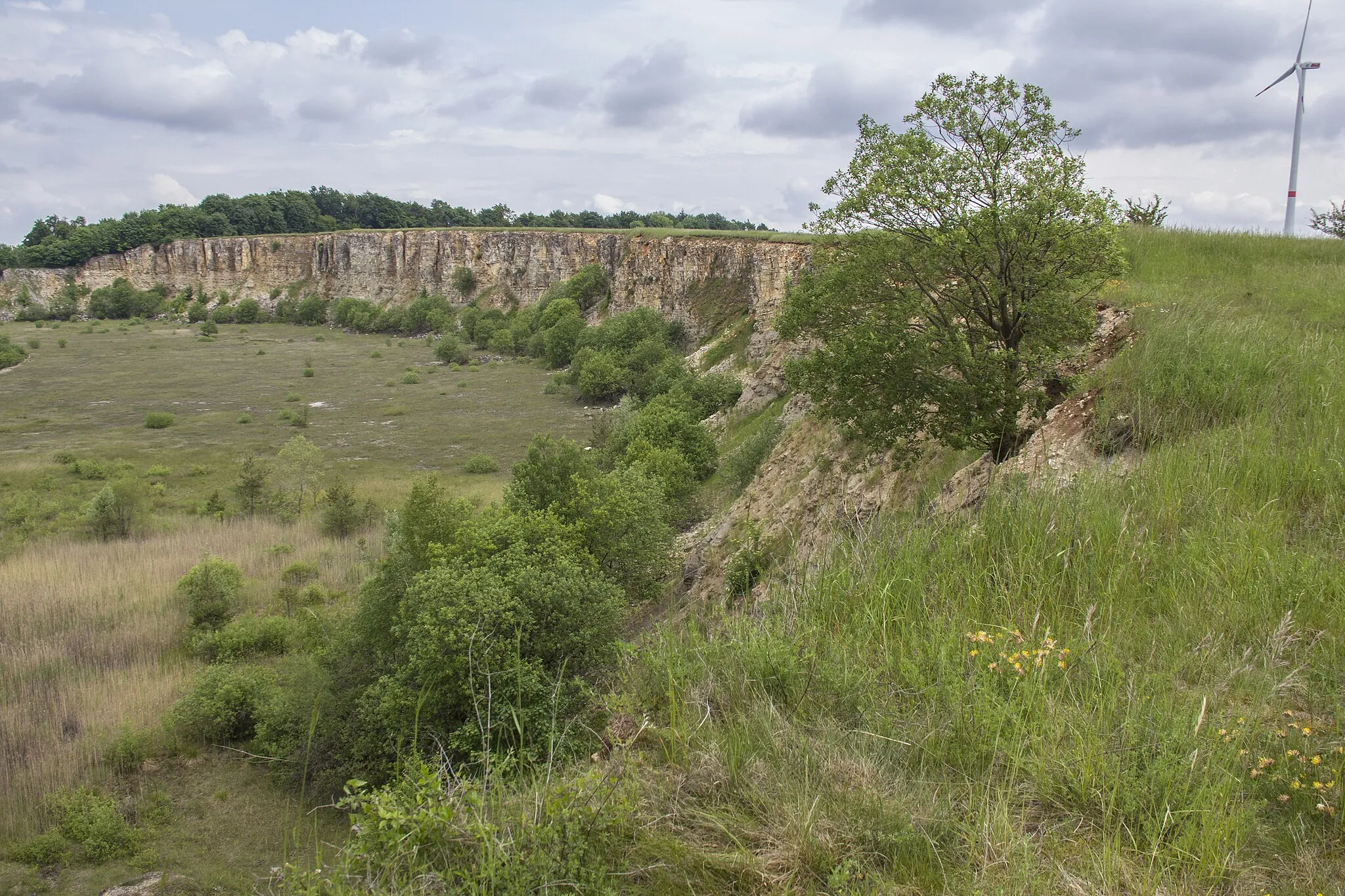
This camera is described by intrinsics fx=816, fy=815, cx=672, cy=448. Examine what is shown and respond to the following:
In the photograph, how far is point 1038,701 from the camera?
356cm

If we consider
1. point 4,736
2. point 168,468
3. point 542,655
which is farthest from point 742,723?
point 168,468

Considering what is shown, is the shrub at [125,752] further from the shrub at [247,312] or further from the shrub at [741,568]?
the shrub at [247,312]

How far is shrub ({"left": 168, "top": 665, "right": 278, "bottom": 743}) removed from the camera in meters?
13.8

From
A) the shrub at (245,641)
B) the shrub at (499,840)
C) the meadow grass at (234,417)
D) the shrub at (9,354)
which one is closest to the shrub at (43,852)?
the shrub at (245,641)

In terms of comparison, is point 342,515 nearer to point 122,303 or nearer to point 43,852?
point 43,852

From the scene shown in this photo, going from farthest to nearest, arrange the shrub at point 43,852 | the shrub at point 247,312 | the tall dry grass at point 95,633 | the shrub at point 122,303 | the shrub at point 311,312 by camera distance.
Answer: the shrub at point 122,303 < the shrub at point 247,312 < the shrub at point 311,312 < the tall dry grass at point 95,633 < the shrub at point 43,852

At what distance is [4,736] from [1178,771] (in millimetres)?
16639

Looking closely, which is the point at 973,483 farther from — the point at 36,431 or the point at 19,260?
the point at 19,260

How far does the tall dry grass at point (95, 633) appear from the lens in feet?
42.0

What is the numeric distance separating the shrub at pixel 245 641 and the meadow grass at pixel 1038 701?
14.6 meters

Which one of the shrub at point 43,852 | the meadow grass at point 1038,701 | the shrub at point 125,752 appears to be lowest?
the shrub at point 125,752

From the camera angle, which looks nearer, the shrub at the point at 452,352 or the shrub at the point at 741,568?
the shrub at the point at 741,568

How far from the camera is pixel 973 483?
9.73 meters

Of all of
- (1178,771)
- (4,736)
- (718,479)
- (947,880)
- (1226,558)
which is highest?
(1226,558)
